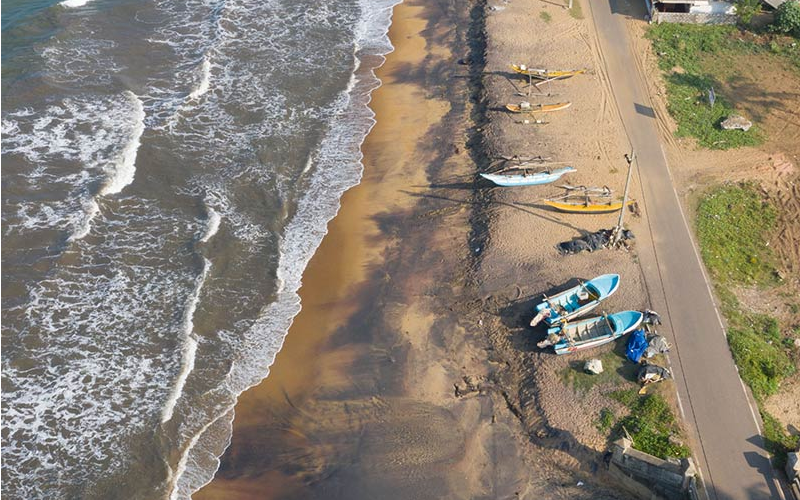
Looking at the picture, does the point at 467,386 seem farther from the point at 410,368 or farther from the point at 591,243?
the point at 591,243

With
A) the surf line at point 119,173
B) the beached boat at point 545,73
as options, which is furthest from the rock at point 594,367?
the surf line at point 119,173

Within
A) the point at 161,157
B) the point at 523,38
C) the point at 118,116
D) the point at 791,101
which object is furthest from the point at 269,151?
the point at 791,101

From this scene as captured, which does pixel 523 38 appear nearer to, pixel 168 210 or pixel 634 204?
pixel 634 204

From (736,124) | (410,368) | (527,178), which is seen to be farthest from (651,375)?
(736,124)

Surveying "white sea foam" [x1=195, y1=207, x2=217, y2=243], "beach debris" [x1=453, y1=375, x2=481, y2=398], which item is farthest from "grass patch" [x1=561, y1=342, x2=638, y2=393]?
"white sea foam" [x1=195, y1=207, x2=217, y2=243]

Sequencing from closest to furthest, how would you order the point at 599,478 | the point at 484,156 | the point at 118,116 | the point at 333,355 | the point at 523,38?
the point at 599,478 → the point at 333,355 → the point at 484,156 → the point at 118,116 → the point at 523,38

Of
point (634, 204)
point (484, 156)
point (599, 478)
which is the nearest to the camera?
point (599, 478)
